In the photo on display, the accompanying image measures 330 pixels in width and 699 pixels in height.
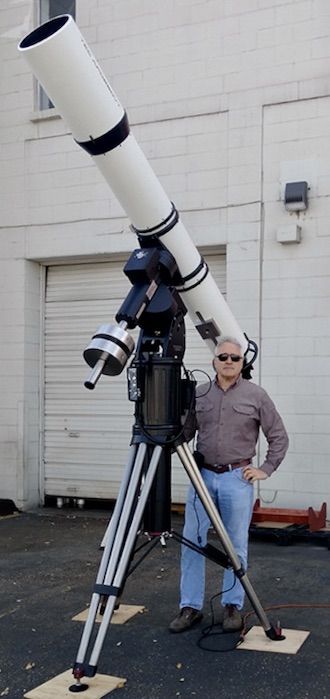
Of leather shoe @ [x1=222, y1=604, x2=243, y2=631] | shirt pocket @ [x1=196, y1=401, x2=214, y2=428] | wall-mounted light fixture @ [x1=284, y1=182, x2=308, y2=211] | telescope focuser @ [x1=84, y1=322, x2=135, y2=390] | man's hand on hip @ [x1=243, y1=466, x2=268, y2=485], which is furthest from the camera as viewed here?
wall-mounted light fixture @ [x1=284, y1=182, x2=308, y2=211]

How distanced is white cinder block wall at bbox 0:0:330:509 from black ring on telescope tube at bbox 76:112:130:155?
4.19m

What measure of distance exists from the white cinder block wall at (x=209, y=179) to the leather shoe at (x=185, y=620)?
327 centimetres

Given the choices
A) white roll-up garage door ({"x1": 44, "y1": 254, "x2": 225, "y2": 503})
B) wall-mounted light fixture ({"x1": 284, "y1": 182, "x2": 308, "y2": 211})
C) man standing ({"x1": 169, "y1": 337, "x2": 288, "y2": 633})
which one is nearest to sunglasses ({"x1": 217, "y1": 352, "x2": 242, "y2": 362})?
man standing ({"x1": 169, "y1": 337, "x2": 288, "y2": 633})

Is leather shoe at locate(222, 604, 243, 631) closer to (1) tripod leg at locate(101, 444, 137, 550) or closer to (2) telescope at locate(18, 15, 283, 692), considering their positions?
(2) telescope at locate(18, 15, 283, 692)

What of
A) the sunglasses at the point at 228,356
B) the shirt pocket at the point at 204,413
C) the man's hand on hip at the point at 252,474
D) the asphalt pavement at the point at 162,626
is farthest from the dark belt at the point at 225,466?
the asphalt pavement at the point at 162,626

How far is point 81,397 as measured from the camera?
9438mm

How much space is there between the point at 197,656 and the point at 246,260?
4.74 m

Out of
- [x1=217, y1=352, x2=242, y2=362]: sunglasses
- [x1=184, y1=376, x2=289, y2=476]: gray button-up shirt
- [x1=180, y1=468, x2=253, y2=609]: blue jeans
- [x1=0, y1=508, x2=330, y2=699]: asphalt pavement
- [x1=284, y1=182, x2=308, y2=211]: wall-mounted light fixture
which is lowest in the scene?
[x1=0, y1=508, x2=330, y2=699]: asphalt pavement

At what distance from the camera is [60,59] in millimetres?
3623

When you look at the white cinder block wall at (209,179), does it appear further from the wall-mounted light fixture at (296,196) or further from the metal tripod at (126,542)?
the metal tripod at (126,542)

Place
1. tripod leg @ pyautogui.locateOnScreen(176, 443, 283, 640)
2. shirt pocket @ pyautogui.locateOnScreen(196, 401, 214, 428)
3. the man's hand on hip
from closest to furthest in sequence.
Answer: tripod leg @ pyautogui.locateOnScreen(176, 443, 283, 640) < the man's hand on hip < shirt pocket @ pyautogui.locateOnScreen(196, 401, 214, 428)

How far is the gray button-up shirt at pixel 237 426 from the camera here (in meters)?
4.67

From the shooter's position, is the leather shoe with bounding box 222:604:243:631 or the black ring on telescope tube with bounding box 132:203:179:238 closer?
the black ring on telescope tube with bounding box 132:203:179:238

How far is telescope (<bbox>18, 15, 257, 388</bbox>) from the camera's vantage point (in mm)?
3646
